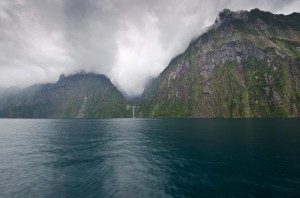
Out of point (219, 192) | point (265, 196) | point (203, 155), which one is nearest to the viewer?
point (265, 196)

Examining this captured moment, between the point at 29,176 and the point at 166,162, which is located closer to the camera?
the point at 29,176

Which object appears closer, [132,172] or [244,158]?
[132,172]

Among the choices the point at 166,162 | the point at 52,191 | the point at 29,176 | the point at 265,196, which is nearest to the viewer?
the point at 265,196

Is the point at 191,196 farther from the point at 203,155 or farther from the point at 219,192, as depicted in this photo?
the point at 203,155

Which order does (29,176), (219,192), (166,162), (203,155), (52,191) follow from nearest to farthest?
(219,192), (52,191), (29,176), (166,162), (203,155)

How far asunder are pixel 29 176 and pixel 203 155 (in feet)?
140

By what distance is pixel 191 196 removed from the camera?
30797 mm

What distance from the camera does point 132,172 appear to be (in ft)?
143

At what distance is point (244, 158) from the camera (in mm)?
53375

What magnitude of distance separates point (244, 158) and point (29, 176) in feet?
165

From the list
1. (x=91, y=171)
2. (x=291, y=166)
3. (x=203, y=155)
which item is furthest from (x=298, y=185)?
(x=91, y=171)

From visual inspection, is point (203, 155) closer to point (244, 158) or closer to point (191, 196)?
point (244, 158)

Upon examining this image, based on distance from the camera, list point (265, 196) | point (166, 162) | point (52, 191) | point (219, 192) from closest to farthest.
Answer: point (265, 196), point (219, 192), point (52, 191), point (166, 162)

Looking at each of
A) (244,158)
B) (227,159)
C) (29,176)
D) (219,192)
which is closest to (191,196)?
(219,192)
